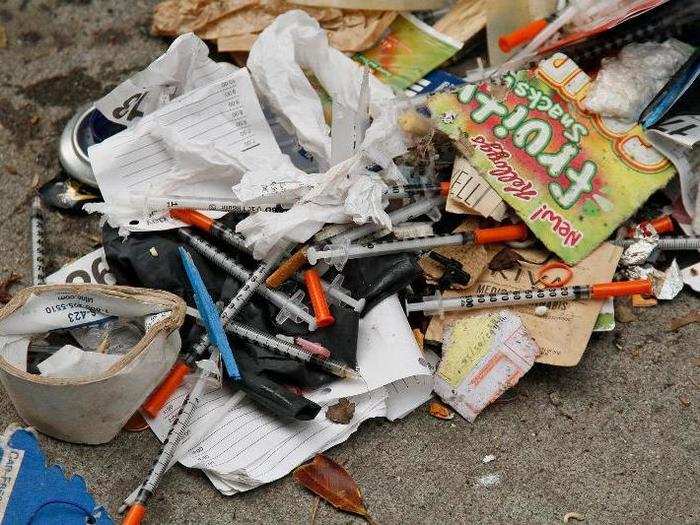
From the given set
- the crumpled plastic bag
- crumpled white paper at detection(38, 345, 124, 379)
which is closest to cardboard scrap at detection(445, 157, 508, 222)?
the crumpled plastic bag

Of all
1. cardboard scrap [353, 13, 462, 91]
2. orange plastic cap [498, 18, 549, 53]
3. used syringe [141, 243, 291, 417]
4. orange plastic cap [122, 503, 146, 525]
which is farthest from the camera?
cardboard scrap [353, 13, 462, 91]

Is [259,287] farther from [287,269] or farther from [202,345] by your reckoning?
[202,345]

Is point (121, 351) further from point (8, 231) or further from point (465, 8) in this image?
point (465, 8)

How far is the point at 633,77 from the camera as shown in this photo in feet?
7.54

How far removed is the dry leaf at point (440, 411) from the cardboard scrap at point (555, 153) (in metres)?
0.50

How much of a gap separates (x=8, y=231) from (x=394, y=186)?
3.61 feet

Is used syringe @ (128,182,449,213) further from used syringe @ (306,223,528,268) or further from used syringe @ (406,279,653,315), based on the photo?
used syringe @ (406,279,653,315)

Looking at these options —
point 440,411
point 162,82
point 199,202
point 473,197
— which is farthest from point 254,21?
point 440,411

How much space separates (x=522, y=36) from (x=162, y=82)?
1.07 metres

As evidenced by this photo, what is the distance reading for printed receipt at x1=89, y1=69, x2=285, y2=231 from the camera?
2215mm

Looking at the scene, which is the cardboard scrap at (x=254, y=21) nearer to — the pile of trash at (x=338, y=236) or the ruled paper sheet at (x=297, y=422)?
the pile of trash at (x=338, y=236)

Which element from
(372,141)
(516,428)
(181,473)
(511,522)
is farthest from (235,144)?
(511,522)

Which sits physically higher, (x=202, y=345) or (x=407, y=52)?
(x=407, y=52)

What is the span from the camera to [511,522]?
6.16ft
